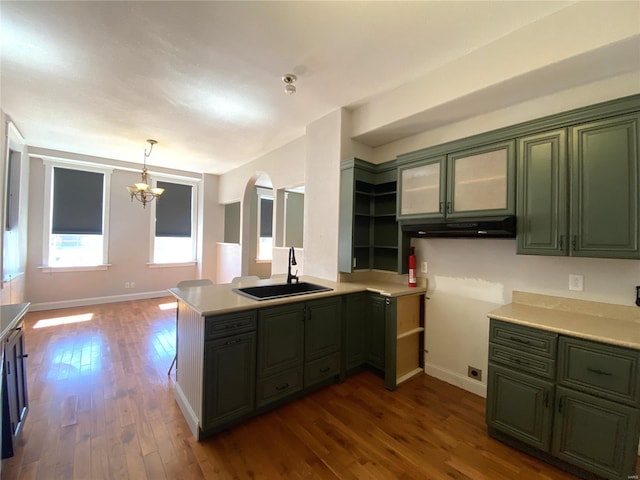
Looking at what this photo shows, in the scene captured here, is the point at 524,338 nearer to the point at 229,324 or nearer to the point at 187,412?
the point at 229,324

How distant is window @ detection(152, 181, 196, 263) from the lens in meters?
6.25

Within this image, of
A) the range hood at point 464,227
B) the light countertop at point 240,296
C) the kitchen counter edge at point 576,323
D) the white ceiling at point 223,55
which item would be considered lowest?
the kitchen counter edge at point 576,323

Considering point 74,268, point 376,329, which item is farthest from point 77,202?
point 376,329

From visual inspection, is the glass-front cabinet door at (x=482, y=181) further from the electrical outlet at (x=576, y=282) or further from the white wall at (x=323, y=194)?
the white wall at (x=323, y=194)

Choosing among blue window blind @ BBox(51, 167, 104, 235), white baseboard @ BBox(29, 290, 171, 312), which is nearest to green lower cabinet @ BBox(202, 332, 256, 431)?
white baseboard @ BBox(29, 290, 171, 312)

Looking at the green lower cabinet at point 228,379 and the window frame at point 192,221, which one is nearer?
the green lower cabinet at point 228,379

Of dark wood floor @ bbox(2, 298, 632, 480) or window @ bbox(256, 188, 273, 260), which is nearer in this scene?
dark wood floor @ bbox(2, 298, 632, 480)

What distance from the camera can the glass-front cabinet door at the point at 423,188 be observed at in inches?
99.7

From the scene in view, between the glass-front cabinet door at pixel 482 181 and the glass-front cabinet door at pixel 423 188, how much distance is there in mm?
73

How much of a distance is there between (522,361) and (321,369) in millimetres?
1625

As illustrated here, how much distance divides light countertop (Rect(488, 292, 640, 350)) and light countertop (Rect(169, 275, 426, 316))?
3.11ft

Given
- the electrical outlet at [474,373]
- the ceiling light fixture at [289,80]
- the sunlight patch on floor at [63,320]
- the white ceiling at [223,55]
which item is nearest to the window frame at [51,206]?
the sunlight patch on floor at [63,320]

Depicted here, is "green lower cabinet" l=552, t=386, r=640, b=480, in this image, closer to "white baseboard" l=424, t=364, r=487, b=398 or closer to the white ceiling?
"white baseboard" l=424, t=364, r=487, b=398

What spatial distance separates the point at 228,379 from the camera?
6.48 ft
